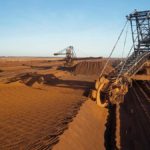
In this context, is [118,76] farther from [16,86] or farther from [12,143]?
[12,143]

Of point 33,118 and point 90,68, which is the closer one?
point 33,118

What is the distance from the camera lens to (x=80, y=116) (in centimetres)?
1040

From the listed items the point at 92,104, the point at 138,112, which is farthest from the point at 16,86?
the point at 138,112

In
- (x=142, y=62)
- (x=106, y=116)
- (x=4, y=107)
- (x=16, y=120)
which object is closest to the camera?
(x=16, y=120)

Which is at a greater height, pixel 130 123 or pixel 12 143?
pixel 12 143

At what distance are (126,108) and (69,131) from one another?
295 inches

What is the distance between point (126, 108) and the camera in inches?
596

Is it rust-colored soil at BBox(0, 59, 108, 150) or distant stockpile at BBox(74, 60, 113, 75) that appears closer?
rust-colored soil at BBox(0, 59, 108, 150)

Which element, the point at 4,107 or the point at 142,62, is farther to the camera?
the point at 142,62

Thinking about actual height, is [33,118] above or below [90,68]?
below

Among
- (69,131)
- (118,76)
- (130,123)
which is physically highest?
(118,76)

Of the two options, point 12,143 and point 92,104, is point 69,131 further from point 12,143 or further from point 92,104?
point 92,104

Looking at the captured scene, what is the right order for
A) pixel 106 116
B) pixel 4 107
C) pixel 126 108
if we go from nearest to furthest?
pixel 4 107, pixel 106 116, pixel 126 108

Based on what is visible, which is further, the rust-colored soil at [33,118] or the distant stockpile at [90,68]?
the distant stockpile at [90,68]
